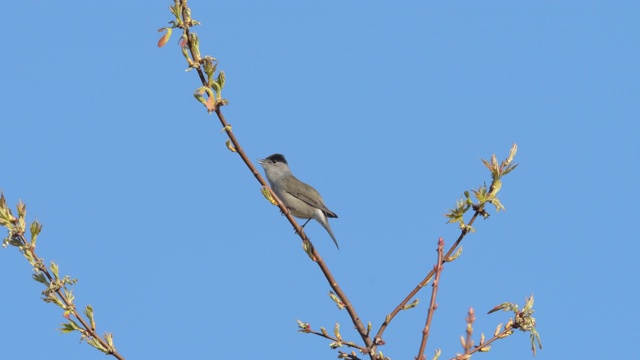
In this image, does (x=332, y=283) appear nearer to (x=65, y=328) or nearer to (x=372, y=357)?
(x=372, y=357)

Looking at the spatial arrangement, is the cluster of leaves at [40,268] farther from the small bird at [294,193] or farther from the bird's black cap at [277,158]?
the bird's black cap at [277,158]

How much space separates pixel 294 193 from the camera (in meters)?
12.0

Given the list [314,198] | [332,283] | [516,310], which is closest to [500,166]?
[516,310]

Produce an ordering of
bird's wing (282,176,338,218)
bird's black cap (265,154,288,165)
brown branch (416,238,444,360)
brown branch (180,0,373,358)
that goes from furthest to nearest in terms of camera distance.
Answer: bird's black cap (265,154,288,165) → bird's wing (282,176,338,218) → brown branch (180,0,373,358) → brown branch (416,238,444,360)

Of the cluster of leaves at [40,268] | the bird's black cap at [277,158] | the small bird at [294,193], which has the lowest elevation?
the cluster of leaves at [40,268]

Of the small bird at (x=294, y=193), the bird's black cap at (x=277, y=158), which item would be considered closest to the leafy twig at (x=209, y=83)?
the small bird at (x=294, y=193)

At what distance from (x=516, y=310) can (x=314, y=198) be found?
25.8ft

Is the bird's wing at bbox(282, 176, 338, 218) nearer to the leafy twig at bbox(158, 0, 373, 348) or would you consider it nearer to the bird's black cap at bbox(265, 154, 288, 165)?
the bird's black cap at bbox(265, 154, 288, 165)

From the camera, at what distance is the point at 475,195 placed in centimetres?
410

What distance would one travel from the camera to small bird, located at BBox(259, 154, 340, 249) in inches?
449

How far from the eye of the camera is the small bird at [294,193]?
11414mm

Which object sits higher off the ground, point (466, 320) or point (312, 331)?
point (312, 331)

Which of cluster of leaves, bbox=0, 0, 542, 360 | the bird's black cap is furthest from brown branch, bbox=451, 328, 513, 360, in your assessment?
the bird's black cap

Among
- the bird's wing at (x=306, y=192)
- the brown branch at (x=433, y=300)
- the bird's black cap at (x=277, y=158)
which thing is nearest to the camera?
the brown branch at (x=433, y=300)
